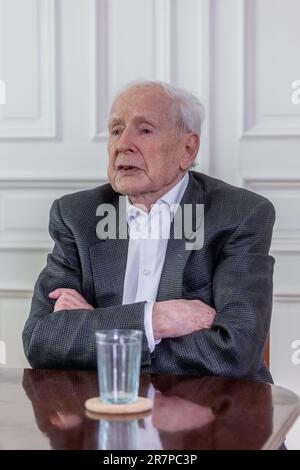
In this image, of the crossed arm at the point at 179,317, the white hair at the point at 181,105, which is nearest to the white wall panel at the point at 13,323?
the crossed arm at the point at 179,317

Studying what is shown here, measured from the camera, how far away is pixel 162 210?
196cm

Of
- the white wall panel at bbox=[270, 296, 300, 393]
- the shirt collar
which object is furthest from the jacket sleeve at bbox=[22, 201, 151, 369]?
the white wall panel at bbox=[270, 296, 300, 393]

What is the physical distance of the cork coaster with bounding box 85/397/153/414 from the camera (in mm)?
1092

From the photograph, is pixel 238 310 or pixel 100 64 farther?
pixel 100 64

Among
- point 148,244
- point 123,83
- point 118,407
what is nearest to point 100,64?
point 123,83

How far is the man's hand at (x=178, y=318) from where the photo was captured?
1601mm

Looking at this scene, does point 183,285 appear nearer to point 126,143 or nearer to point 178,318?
point 178,318

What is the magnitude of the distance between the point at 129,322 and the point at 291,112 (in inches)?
32.2

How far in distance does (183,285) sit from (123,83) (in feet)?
2.13

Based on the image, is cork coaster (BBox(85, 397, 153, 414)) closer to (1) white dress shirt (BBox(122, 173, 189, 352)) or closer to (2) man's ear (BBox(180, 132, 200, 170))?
(1) white dress shirt (BBox(122, 173, 189, 352))

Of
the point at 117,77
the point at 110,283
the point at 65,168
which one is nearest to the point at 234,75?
the point at 117,77

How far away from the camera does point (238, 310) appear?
165 centimetres

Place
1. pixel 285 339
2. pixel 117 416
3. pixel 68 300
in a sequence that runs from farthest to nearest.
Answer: pixel 285 339 < pixel 68 300 < pixel 117 416
